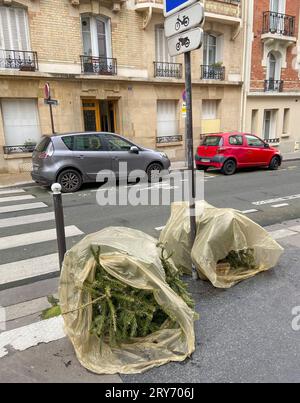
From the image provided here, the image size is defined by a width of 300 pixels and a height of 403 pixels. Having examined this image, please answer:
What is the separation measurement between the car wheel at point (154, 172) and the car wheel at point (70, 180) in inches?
91.0

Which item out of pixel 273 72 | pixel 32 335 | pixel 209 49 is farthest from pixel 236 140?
pixel 32 335

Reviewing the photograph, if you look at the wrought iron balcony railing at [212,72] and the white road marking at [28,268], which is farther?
the wrought iron balcony railing at [212,72]

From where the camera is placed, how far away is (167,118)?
50.2ft

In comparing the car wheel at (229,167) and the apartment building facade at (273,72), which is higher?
the apartment building facade at (273,72)

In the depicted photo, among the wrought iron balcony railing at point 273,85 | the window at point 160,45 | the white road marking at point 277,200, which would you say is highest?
the window at point 160,45

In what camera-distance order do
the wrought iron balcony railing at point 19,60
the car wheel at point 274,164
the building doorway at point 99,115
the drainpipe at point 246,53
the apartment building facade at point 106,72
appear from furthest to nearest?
the drainpipe at point 246,53 < the building doorway at point 99,115 < the car wheel at point 274,164 < the apartment building facade at point 106,72 < the wrought iron balcony railing at point 19,60

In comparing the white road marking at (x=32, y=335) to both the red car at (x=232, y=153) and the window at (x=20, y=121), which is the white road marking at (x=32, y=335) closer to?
the red car at (x=232, y=153)

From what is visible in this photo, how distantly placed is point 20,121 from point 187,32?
10634 millimetres

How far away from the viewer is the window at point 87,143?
8.96m

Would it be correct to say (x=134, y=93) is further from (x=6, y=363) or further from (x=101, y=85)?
(x=6, y=363)

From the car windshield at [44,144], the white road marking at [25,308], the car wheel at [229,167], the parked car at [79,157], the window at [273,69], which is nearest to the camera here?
the white road marking at [25,308]

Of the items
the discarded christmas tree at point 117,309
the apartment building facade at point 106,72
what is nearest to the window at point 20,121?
the apartment building facade at point 106,72

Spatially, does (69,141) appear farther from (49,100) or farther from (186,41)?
(186,41)

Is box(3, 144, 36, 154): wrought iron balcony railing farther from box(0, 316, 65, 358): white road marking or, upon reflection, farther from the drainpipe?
the drainpipe
